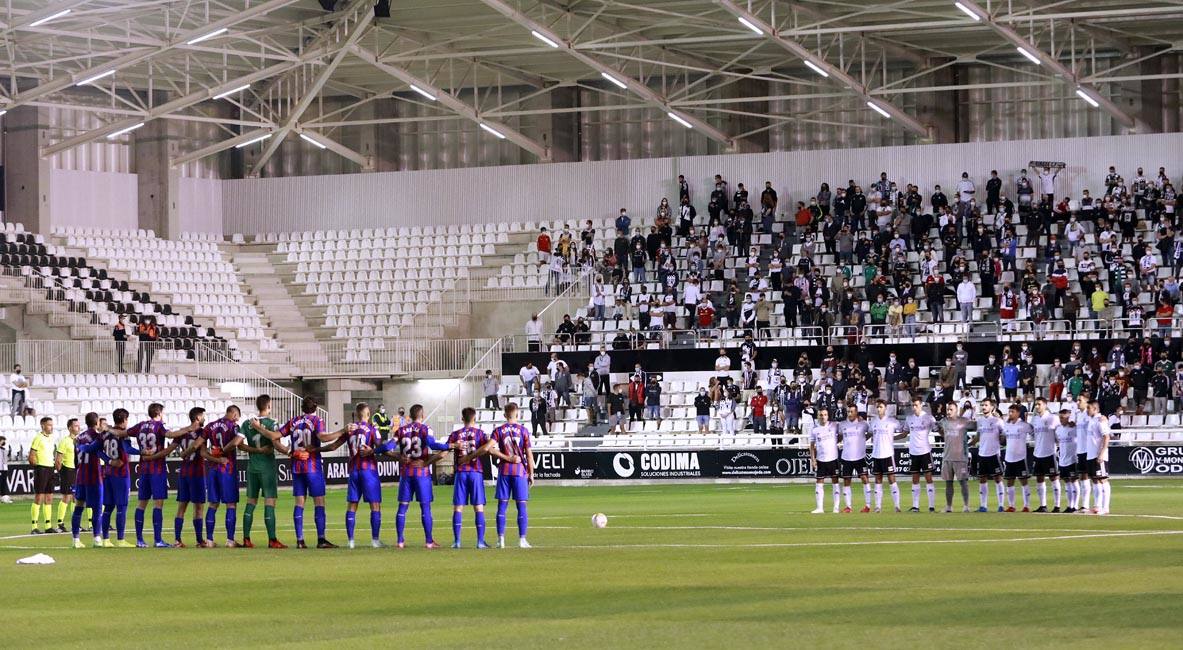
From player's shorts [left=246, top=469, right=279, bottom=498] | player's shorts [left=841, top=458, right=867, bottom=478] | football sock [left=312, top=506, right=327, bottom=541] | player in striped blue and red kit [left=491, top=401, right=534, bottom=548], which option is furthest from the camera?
player's shorts [left=841, top=458, right=867, bottom=478]

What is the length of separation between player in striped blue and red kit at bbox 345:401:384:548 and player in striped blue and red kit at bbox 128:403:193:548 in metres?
2.37

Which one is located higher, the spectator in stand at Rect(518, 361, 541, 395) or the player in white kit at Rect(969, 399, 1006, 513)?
the spectator in stand at Rect(518, 361, 541, 395)

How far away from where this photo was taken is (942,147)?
2280 inches

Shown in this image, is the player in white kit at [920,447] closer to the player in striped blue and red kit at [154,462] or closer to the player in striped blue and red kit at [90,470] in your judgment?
the player in striped blue and red kit at [154,462]

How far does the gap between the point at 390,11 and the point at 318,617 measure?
38702 mm

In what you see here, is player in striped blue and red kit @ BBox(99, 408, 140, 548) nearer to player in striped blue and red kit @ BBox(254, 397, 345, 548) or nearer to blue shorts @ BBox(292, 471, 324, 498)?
player in striped blue and red kit @ BBox(254, 397, 345, 548)

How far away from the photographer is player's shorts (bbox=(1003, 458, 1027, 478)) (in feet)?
96.9

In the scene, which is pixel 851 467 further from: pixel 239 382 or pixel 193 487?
pixel 239 382

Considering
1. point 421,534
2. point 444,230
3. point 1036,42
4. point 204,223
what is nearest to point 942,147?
point 1036,42

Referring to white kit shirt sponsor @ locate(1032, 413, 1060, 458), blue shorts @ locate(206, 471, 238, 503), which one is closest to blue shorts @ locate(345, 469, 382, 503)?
blue shorts @ locate(206, 471, 238, 503)

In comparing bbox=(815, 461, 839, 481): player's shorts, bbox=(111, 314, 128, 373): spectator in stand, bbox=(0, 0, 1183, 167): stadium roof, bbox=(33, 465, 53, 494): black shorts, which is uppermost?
bbox=(0, 0, 1183, 167): stadium roof

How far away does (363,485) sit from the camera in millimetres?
22344

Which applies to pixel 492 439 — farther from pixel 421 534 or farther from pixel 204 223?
pixel 204 223

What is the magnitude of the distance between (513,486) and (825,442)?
10081 mm
